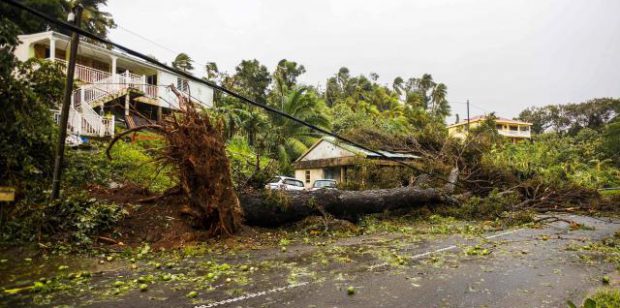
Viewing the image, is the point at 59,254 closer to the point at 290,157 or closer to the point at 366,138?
the point at 366,138

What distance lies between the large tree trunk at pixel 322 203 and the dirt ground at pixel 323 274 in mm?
757

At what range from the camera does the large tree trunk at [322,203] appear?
9.28 meters

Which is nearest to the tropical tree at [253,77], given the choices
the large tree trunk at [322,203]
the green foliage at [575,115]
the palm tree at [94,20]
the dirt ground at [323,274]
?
the palm tree at [94,20]

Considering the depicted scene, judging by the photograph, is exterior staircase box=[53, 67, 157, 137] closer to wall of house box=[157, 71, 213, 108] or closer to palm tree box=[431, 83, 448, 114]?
wall of house box=[157, 71, 213, 108]

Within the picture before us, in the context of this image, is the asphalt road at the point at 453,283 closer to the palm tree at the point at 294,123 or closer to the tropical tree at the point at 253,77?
the palm tree at the point at 294,123

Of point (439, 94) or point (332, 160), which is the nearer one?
point (332, 160)

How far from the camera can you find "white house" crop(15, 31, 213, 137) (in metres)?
17.2

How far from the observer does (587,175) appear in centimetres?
2564

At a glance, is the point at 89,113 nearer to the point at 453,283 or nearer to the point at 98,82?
the point at 98,82

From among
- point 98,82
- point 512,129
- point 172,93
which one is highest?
point 512,129

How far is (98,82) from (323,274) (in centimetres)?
1800

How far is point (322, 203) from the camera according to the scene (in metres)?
10.1

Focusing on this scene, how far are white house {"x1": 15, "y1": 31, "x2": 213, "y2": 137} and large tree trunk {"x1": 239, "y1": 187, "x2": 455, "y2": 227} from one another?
24.7 feet

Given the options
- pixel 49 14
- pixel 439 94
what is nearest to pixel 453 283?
pixel 49 14
